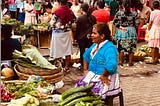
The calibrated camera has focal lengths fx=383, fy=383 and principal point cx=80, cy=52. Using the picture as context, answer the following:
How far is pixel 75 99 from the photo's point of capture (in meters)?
4.66

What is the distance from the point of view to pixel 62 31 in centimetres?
947

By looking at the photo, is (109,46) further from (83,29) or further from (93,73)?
(83,29)

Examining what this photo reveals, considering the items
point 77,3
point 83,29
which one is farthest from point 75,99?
point 77,3

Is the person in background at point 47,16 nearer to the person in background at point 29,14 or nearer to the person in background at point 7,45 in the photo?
the person in background at point 29,14

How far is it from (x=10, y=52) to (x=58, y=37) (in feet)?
8.29

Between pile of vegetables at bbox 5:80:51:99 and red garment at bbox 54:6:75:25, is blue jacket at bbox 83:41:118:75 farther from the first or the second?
red garment at bbox 54:6:75:25

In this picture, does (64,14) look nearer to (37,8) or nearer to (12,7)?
(37,8)

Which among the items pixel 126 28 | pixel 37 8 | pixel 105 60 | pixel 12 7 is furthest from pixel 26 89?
pixel 12 7

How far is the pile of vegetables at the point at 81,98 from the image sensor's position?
4.57 metres

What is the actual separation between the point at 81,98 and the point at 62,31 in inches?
196

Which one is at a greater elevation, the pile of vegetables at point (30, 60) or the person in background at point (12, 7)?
the person in background at point (12, 7)

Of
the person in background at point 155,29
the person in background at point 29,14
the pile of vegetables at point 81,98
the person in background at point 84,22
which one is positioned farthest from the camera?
the person in background at point 29,14

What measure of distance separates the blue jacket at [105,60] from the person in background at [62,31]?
12.8ft

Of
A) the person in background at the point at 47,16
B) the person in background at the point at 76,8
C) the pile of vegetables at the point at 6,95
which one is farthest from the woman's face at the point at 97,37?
the person in background at the point at 76,8
